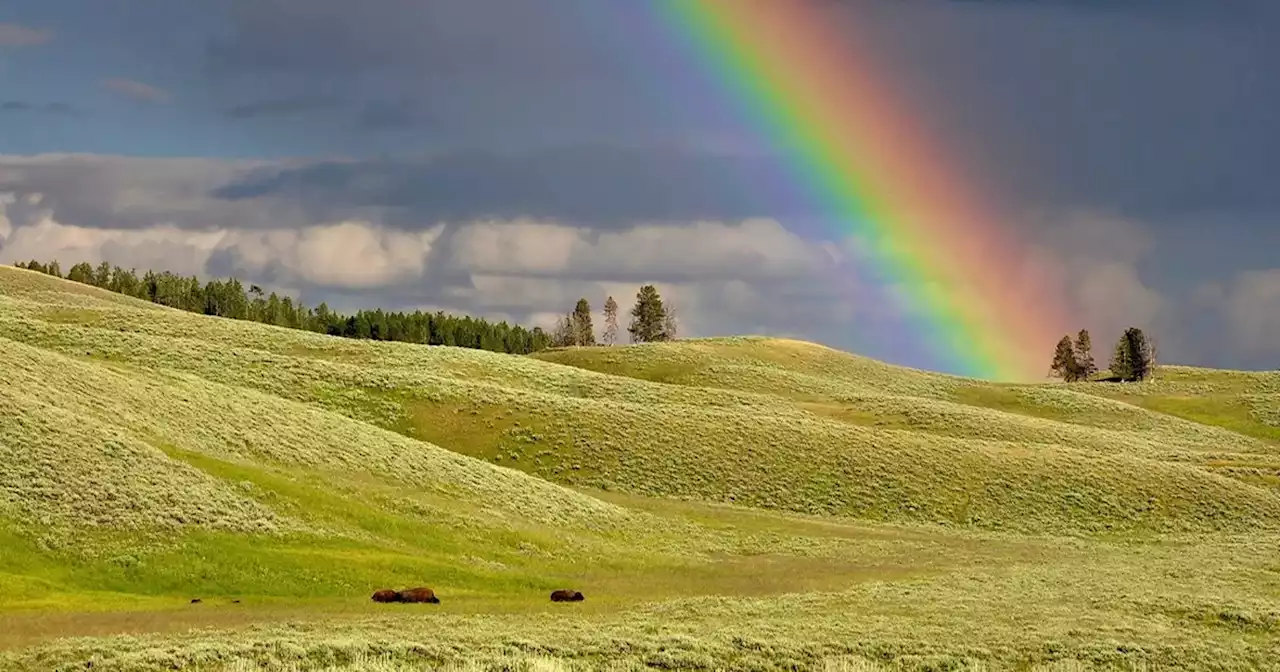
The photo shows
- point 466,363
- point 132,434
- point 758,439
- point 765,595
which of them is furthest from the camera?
point 466,363

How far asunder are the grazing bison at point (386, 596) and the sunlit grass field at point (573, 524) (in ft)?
2.46

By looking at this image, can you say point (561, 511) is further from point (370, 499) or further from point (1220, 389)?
point (1220, 389)

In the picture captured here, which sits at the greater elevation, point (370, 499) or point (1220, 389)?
point (1220, 389)

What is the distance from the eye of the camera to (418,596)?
38156 mm

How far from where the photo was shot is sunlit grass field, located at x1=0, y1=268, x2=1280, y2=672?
32500 millimetres

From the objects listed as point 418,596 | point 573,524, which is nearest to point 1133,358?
point 573,524

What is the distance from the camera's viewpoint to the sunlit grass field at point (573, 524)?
107 ft

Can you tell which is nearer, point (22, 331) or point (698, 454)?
point (698, 454)

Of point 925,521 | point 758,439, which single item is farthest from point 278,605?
point 758,439

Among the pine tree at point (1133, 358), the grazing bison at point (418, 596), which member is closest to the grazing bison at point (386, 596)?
the grazing bison at point (418, 596)

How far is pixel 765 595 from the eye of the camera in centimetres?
4381

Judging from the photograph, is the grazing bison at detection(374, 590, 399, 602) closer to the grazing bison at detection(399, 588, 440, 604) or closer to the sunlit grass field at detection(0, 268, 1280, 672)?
the grazing bison at detection(399, 588, 440, 604)

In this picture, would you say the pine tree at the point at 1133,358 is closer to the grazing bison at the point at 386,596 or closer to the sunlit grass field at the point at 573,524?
the sunlit grass field at the point at 573,524

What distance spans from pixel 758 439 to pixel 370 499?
1470 inches
